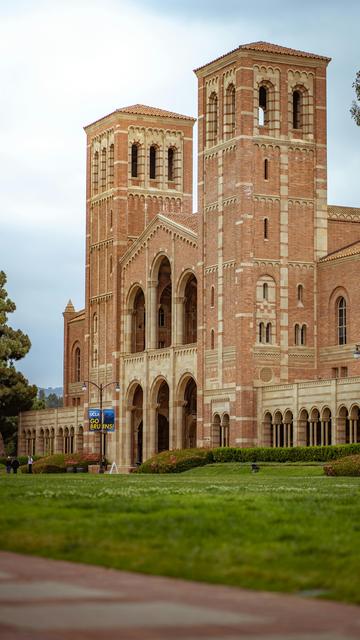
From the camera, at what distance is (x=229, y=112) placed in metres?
85.9

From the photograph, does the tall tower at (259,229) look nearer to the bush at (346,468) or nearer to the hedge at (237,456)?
the hedge at (237,456)

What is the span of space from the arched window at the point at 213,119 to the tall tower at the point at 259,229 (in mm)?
A: 438

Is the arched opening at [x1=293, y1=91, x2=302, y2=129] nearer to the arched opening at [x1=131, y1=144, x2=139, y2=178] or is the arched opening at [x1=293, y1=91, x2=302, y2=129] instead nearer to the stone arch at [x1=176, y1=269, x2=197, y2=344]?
the stone arch at [x1=176, y1=269, x2=197, y2=344]

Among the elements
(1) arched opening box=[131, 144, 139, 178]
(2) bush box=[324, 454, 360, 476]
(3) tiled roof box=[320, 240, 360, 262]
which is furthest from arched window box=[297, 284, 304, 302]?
(2) bush box=[324, 454, 360, 476]

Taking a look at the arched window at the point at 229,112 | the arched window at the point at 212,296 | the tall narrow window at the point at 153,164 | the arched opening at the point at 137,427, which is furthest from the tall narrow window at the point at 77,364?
the arched window at the point at 229,112

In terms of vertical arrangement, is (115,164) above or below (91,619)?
above

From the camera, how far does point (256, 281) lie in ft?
270

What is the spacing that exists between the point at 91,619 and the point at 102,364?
3629 inches

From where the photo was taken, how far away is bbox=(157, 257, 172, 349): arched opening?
97312mm

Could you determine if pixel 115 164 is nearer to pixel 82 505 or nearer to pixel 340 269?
pixel 340 269

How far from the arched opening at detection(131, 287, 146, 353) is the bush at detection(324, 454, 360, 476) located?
43.2 metres

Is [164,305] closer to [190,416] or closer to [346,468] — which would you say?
[190,416]

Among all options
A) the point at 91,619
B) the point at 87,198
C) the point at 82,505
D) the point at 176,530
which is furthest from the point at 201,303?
the point at 91,619

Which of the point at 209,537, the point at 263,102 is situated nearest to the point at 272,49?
the point at 263,102
